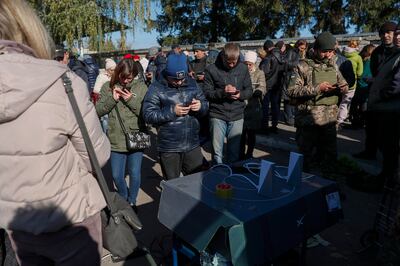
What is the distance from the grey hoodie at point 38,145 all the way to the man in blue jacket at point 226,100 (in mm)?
2902

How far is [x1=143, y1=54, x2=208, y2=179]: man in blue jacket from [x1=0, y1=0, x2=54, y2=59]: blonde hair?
1.89 meters

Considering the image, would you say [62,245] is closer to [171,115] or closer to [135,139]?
[171,115]

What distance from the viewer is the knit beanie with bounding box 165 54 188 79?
3.38m

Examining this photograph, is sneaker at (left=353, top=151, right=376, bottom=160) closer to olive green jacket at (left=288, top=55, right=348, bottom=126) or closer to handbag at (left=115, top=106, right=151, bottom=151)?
olive green jacket at (left=288, top=55, right=348, bottom=126)

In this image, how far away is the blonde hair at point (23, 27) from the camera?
1.43 meters

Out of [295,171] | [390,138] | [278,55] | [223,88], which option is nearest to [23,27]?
[295,171]

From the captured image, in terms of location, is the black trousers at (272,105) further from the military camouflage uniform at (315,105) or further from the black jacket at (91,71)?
the black jacket at (91,71)

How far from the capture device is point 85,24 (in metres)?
12.9

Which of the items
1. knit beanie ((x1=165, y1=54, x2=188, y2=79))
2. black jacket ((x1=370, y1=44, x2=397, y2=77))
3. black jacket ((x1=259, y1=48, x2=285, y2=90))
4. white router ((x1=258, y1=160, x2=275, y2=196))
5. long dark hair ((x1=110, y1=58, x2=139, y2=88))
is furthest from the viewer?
black jacket ((x1=259, y1=48, x2=285, y2=90))

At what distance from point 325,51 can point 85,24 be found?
1102 cm

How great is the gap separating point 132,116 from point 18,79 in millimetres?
2426

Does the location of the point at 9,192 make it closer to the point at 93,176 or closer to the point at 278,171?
the point at 93,176

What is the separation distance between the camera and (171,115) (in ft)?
11.2

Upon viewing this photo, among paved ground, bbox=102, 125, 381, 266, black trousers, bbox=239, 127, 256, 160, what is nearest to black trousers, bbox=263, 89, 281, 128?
paved ground, bbox=102, 125, 381, 266
